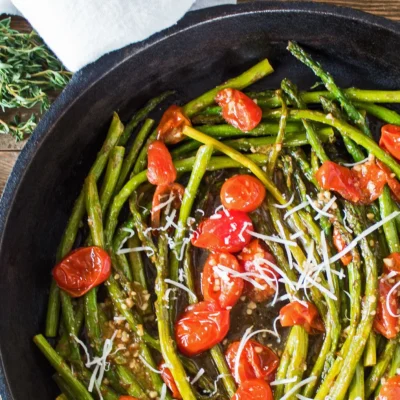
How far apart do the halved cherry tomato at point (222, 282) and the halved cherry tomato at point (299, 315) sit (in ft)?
0.91

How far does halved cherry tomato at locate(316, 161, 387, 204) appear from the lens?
135 inches

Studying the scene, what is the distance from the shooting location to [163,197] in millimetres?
3531

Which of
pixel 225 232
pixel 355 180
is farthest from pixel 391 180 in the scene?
pixel 225 232

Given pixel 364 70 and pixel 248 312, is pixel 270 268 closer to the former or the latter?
pixel 248 312

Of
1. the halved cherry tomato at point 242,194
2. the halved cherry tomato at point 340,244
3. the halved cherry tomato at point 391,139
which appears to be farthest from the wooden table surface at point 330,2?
the halved cherry tomato at point 340,244

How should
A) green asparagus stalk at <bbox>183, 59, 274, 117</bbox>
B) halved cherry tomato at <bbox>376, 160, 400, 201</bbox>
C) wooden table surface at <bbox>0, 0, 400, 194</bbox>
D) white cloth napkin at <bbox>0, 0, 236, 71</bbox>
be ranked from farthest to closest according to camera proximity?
wooden table surface at <bbox>0, 0, 400, 194</bbox>, green asparagus stalk at <bbox>183, 59, 274, 117</bbox>, halved cherry tomato at <bbox>376, 160, 400, 201</bbox>, white cloth napkin at <bbox>0, 0, 236, 71</bbox>

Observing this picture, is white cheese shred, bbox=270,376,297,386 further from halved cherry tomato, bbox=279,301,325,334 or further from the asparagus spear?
the asparagus spear

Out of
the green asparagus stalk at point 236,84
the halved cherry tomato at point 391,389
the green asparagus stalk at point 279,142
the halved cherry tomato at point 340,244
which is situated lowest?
the halved cherry tomato at point 391,389

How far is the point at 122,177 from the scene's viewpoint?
141 inches

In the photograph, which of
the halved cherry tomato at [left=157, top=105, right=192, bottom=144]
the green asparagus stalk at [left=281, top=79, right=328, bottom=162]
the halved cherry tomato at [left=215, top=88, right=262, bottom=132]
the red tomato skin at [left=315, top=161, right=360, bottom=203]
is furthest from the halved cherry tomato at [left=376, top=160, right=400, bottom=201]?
the halved cherry tomato at [left=157, top=105, right=192, bottom=144]

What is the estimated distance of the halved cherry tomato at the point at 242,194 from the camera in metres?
3.44

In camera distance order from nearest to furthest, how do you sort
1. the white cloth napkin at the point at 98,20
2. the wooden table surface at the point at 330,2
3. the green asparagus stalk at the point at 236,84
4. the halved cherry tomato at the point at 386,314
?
the white cloth napkin at the point at 98,20, the halved cherry tomato at the point at 386,314, the green asparagus stalk at the point at 236,84, the wooden table surface at the point at 330,2

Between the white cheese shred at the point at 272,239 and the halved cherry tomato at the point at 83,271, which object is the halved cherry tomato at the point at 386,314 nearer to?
the white cheese shred at the point at 272,239

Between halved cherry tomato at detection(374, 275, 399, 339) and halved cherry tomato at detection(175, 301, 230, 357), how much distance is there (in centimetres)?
83
